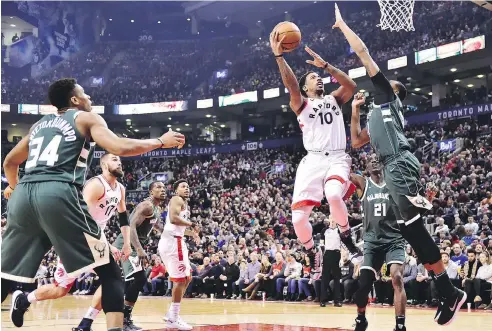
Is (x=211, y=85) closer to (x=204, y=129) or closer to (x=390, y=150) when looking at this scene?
(x=204, y=129)

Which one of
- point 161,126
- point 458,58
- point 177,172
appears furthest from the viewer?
point 161,126

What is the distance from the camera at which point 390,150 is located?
541 centimetres

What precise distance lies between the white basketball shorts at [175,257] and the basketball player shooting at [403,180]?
3868mm

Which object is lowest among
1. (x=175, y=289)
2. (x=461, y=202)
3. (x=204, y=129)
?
(x=175, y=289)

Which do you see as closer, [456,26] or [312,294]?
[312,294]

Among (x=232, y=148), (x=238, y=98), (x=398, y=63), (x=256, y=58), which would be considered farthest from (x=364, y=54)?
(x=256, y=58)

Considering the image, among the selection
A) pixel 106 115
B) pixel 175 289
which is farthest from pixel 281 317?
pixel 106 115

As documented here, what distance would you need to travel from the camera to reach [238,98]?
1480 inches

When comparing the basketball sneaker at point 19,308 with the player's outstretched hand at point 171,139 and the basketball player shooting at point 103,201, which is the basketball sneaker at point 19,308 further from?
the player's outstretched hand at point 171,139

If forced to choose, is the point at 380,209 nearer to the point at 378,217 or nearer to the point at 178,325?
the point at 378,217

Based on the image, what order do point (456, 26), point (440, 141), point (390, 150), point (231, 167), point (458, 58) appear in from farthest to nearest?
1. point (231, 167)
2. point (456, 26)
3. point (458, 58)
4. point (440, 141)
5. point (390, 150)

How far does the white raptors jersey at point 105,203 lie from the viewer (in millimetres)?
6637

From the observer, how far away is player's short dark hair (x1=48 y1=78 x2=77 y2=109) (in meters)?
4.45

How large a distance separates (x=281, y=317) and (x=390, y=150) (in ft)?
16.9
